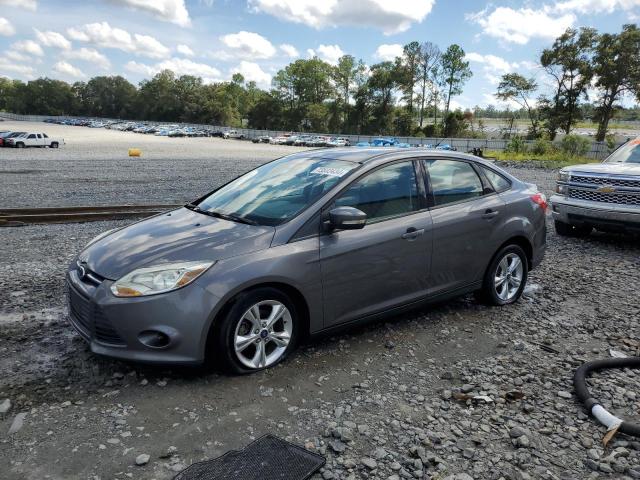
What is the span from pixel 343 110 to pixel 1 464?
10203cm

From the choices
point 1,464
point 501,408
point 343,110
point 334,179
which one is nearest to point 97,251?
point 1,464

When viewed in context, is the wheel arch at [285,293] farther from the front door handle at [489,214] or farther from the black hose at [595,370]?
the front door handle at [489,214]

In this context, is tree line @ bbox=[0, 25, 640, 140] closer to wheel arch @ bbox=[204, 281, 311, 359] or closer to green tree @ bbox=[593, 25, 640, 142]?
green tree @ bbox=[593, 25, 640, 142]

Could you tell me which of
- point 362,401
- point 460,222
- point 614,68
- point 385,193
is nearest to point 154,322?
point 362,401

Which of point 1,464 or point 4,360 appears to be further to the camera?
point 4,360

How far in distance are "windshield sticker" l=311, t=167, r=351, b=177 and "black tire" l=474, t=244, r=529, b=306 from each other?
1.95 m

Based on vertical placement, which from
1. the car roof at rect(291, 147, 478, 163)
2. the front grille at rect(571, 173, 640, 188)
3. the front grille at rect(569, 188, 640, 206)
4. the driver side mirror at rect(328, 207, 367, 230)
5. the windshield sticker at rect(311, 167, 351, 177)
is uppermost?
the car roof at rect(291, 147, 478, 163)

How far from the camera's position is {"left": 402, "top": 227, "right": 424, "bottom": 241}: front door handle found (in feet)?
14.5

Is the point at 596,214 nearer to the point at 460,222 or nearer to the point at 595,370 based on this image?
the point at 460,222

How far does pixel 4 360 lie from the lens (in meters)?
3.95

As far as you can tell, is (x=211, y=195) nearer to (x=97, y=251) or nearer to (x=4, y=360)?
(x=97, y=251)

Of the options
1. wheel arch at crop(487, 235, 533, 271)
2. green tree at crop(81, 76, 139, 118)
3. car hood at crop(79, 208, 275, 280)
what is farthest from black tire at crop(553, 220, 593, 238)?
green tree at crop(81, 76, 139, 118)

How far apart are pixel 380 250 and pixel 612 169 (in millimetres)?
5690

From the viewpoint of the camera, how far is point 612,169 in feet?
26.4
